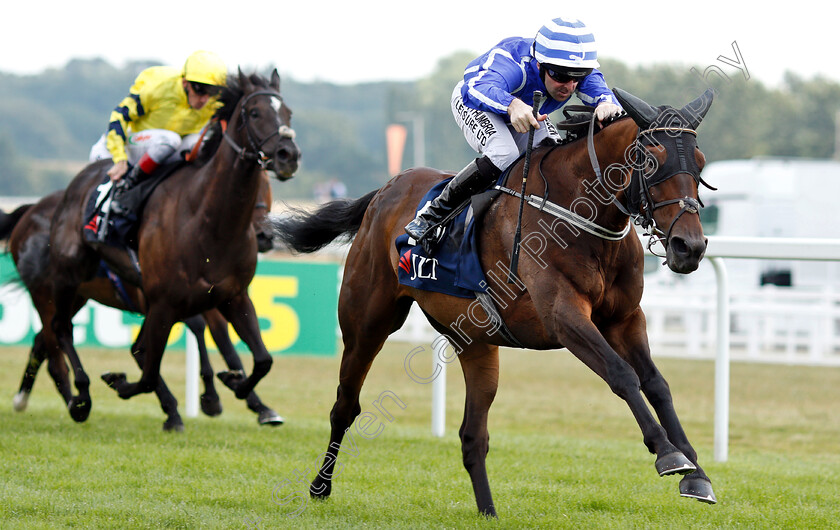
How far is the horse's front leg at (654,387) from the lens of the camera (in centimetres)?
330

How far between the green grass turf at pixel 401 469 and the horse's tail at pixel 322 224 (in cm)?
126

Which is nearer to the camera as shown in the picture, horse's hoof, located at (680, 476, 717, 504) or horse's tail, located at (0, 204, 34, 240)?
horse's hoof, located at (680, 476, 717, 504)

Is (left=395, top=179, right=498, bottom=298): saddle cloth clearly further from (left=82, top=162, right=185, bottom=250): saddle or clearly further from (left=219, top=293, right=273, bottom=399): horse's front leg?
(left=82, top=162, right=185, bottom=250): saddle

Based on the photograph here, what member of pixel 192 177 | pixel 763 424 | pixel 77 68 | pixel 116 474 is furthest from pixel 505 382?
pixel 77 68

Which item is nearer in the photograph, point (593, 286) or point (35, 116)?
point (593, 286)

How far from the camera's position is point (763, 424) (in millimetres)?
8383

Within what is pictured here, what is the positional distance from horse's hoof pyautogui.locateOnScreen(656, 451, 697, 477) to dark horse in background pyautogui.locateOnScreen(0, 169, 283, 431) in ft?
11.6

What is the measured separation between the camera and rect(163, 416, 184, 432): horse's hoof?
6691 millimetres

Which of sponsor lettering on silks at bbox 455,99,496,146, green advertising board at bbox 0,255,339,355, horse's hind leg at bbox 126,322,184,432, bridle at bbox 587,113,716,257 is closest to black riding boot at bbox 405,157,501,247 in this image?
sponsor lettering on silks at bbox 455,99,496,146

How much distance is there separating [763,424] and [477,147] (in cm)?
514

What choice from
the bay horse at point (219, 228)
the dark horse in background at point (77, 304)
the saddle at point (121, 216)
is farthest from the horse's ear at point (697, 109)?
the saddle at point (121, 216)

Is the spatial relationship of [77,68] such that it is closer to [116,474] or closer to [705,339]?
[705,339]

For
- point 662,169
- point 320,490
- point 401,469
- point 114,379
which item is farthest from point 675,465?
point 114,379

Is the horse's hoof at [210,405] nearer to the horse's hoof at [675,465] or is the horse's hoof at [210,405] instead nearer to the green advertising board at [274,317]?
the green advertising board at [274,317]
